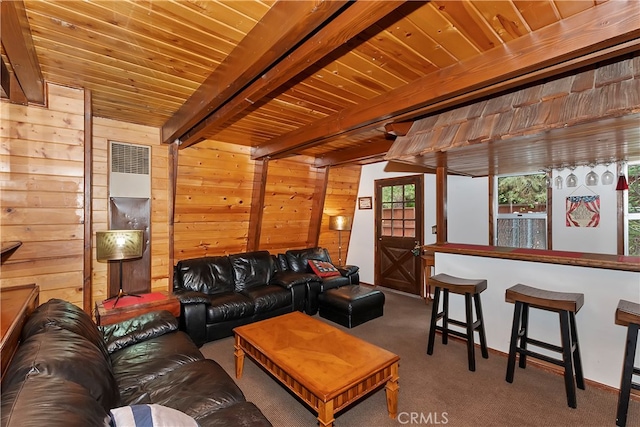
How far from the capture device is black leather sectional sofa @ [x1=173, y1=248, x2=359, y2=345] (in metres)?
3.22

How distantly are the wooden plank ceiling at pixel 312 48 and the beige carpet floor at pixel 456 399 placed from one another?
6.54 ft

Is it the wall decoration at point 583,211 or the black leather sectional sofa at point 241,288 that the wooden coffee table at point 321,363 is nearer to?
the black leather sectional sofa at point 241,288

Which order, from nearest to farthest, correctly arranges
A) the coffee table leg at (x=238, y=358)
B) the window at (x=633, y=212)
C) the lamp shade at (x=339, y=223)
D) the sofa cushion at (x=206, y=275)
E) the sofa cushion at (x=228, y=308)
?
the coffee table leg at (x=238, y=358)
the sofa cushion at (x=228, y=308)
the window at (x=633, y=212)
the sofa cushion at (x=206, y=275)
the lamp shade at (x=339, y=223)

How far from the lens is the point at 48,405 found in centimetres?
92

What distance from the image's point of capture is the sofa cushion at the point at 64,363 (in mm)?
1129

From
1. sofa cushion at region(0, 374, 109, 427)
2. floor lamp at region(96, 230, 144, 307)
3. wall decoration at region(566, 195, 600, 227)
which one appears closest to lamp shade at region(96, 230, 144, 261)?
floor lamp at region(96, 230, 144, 307)

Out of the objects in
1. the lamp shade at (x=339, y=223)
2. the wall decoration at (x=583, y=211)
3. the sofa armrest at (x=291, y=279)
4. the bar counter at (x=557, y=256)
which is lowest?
the sofa armrest at (x=291, y=279)

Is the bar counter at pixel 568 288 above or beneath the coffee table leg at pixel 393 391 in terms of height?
above

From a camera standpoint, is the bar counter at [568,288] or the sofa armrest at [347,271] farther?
the sofa armrest at [347,271]

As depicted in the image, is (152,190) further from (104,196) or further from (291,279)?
(291,279)

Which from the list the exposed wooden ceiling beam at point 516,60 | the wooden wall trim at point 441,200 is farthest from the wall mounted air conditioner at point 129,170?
the wooden wall trim at point 441,200

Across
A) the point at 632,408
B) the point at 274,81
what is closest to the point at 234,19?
the point at 274,81

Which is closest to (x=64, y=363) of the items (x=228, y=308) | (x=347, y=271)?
(x=228, y=308)

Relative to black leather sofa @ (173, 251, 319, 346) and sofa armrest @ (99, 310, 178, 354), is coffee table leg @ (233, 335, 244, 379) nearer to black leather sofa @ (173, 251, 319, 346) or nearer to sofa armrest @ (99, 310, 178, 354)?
sofa armrest @ (99, 310, 178, 354)
